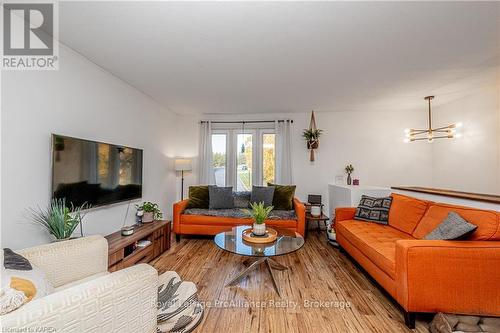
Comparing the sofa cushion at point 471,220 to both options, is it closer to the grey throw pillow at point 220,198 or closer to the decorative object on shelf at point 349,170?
the decorative object on shelf at point 349,170

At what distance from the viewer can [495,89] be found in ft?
9.78

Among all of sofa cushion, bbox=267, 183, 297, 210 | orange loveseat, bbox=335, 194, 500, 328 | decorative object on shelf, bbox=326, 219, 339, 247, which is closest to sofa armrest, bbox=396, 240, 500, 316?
orange loveseat, bbox=335, 194, 500, 328

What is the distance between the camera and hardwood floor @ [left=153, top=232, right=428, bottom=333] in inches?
64.9

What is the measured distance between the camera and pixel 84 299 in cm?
93

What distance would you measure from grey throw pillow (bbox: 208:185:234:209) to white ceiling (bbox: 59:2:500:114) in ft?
5.66

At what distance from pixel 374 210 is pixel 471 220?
1.18 m

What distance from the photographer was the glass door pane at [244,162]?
15.2 feet

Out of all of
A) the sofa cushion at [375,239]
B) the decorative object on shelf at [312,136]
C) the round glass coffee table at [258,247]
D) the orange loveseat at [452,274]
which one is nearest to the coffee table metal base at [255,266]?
the round glass coffee table at [258,247]

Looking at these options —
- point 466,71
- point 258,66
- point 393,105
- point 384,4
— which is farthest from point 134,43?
point 393,105

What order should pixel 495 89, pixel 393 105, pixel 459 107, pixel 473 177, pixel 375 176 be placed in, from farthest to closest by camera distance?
pixel 375 176 < pixel 393 105 < pixel 459 107 < pixel 473 177 < pixel 495 89

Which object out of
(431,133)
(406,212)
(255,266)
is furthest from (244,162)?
(431,133)

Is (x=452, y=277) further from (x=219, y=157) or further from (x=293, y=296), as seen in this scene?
(x=219, y=157)

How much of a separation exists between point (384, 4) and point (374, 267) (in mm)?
2284

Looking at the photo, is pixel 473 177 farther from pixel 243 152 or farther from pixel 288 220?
pixel 243 152
